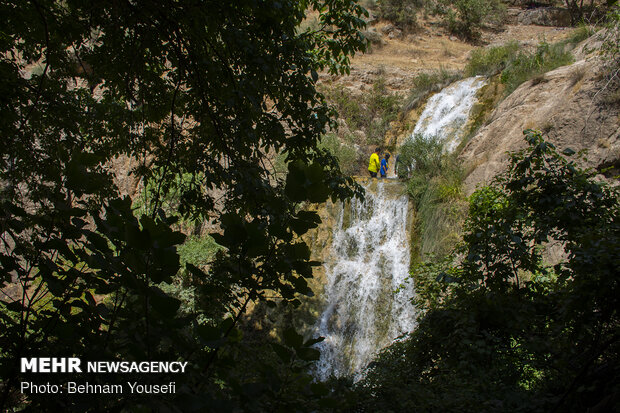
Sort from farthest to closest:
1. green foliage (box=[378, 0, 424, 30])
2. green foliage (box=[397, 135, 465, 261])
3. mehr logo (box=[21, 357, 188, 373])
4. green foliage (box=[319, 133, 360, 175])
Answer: green foliage (box=[378, 0, 424, 30]), green foliage (box=[319, 133, 360, 175]), green foliage (box=[397, 135, 465, 261]), mehr logo (box=[21, 357, 188, 373])

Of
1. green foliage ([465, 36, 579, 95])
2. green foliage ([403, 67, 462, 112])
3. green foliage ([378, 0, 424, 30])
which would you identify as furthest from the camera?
green foliage ([378, 0, 424, 30])

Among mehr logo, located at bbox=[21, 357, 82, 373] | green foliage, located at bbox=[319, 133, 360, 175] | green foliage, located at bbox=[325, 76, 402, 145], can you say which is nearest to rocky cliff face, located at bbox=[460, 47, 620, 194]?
green foliage, located at bbox=[319, 133, 360, 175]

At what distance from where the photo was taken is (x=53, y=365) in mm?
1036

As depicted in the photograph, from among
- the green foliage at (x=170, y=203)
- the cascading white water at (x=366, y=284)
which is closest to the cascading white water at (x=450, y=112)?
the cascading white water at (x=366, y=284)

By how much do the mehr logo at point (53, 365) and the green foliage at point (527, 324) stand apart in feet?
7.56

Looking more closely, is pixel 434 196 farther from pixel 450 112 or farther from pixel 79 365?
pixel 79 365

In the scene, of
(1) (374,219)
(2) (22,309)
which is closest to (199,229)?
(1) (374,219)

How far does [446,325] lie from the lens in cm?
394

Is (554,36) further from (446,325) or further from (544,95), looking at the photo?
(446,325)

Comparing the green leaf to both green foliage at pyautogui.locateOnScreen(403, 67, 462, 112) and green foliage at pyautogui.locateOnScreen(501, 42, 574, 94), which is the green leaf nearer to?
green foliage at pyautogui.locateOnScreen(501, 42, 574, 94)

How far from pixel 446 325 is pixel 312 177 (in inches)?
140

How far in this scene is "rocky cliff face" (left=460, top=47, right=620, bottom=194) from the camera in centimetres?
667

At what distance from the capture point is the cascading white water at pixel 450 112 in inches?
489

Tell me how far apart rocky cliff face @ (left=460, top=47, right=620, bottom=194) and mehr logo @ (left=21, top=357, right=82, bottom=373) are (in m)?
5.79
